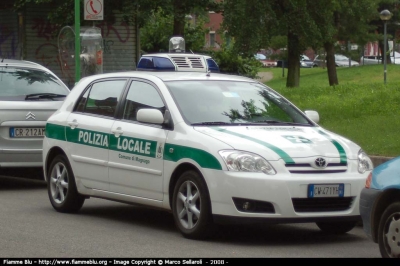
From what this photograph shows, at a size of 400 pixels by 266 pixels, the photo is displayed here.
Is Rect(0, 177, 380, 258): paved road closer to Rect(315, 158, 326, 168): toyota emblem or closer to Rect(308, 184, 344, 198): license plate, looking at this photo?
Rect(308, 184, 344, 198): license plate

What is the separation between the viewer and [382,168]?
7715 millimetres

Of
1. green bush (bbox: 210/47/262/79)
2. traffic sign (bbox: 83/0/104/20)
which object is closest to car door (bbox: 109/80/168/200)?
traffic sign (bbox: 83/0/104/20)

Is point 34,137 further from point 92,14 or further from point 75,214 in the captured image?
point 92,14

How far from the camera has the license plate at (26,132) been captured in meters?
13.3

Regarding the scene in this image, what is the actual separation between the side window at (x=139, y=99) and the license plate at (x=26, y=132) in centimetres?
329

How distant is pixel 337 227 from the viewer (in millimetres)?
9648

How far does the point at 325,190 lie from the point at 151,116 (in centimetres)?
186

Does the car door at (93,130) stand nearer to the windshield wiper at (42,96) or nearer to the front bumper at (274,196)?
the front bumper at (274,196)

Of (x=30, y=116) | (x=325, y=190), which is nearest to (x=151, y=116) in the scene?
(x=325, y=190)

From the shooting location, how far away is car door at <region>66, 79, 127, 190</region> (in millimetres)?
10492

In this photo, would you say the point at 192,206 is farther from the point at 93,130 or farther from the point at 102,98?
the point at 102,98

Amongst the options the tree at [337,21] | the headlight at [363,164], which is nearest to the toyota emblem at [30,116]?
the headlight at [363,164]

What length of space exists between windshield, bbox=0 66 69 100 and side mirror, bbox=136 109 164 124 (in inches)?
173

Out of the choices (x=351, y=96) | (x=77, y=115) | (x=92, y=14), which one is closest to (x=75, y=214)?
(x=77, y=115)
